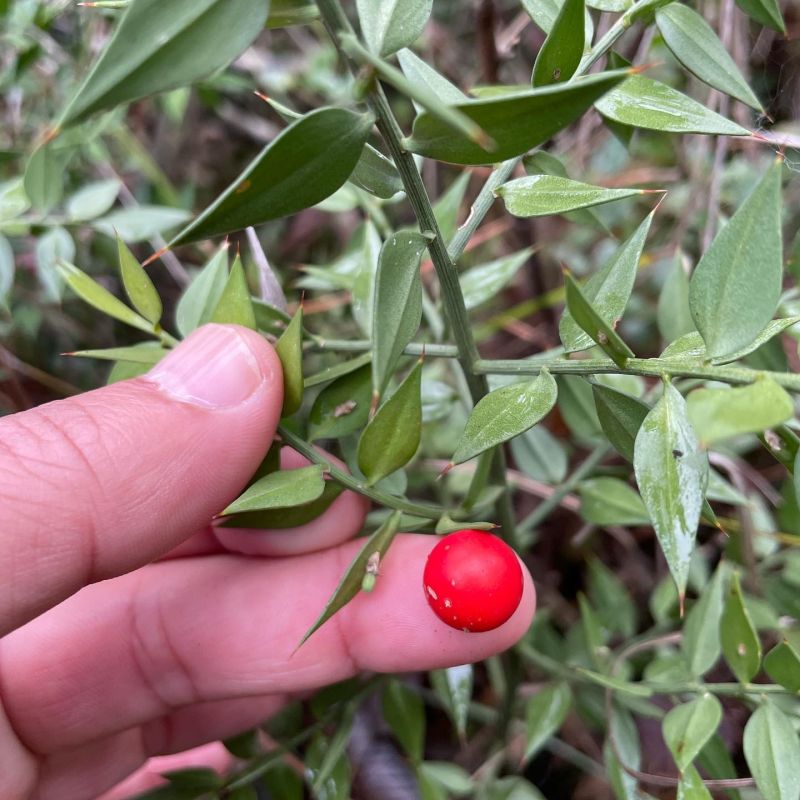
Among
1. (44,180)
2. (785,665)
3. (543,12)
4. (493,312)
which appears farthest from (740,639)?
(493,312)

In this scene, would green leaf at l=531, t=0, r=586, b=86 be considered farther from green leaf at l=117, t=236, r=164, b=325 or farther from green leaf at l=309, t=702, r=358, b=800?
green leaf at l=309, t=702, r=358, b=800

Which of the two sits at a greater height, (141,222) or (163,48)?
(163,48)

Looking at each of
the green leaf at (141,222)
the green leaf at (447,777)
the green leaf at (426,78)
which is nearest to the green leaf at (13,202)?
the green leaf at (141,222)

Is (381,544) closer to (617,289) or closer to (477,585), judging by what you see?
(477,585)

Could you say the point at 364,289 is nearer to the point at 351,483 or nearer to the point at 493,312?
the point at 351,483

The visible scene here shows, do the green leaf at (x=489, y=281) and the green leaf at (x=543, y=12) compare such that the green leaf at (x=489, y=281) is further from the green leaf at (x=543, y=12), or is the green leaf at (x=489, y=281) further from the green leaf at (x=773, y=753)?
the green leaf at (x=773, y=753)

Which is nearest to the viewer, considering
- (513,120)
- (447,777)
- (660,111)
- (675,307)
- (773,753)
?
(513,120)
